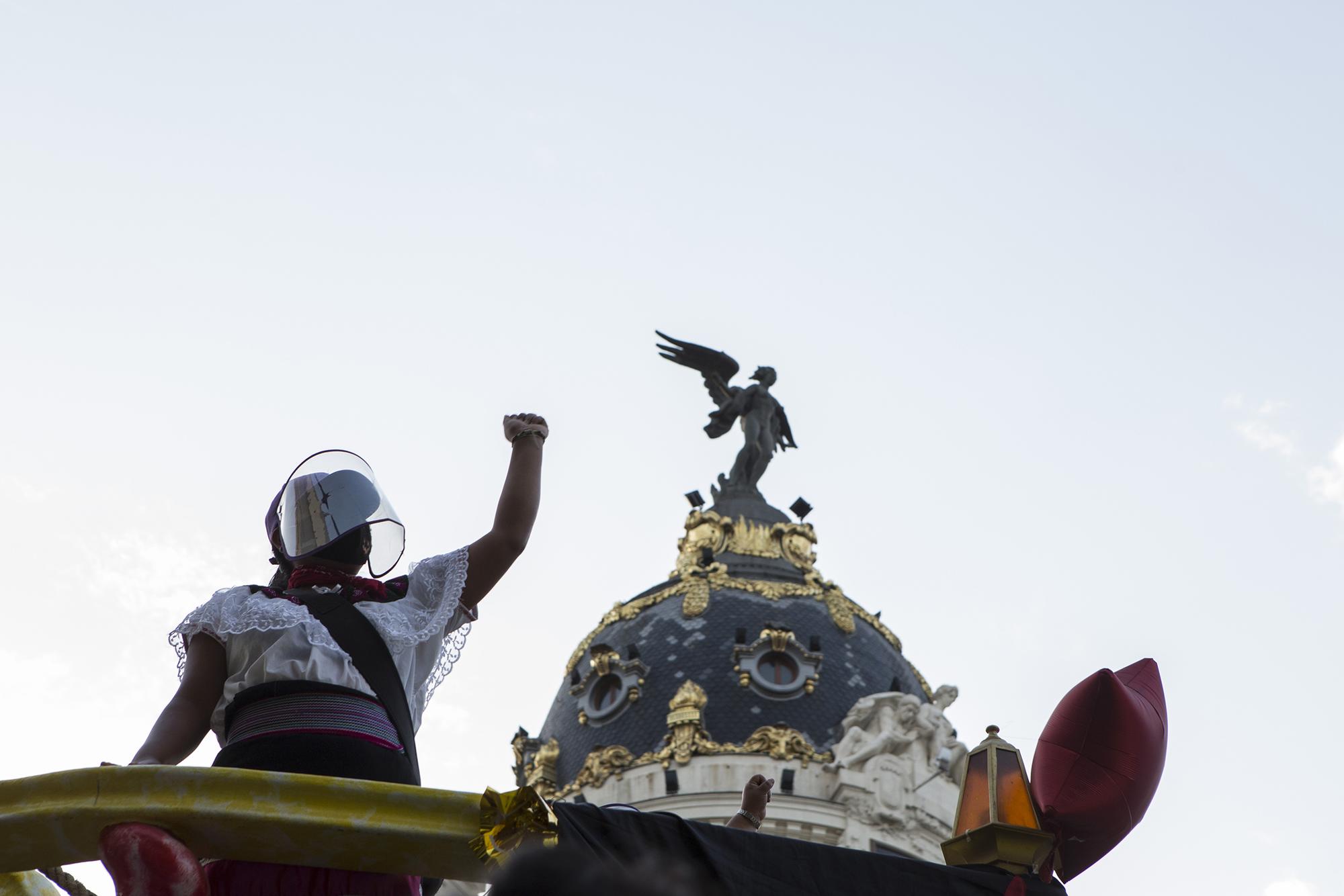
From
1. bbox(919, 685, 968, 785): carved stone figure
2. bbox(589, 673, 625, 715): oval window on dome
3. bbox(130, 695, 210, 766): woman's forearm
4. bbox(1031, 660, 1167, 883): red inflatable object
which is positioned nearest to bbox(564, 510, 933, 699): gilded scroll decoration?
bbox(589, 673, 625, 715): oval window on dome

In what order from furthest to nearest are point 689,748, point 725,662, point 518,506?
point 725,662, point 689,748, point 518,506

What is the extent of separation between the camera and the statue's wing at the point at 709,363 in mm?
32906

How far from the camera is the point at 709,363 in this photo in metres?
33.0

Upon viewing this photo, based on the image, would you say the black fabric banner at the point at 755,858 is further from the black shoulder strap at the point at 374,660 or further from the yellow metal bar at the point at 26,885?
the yellow metal bar at the point at 26,885

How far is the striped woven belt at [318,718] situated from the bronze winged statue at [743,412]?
81.2 feet

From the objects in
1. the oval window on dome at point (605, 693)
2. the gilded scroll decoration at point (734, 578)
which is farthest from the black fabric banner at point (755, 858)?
the gilded scroll decoration at point (734, 578)

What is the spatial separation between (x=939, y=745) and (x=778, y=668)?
7.90 feet

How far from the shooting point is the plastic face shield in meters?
6.22

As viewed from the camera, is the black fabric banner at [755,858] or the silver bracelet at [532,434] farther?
the silver bracelet at [532,434]

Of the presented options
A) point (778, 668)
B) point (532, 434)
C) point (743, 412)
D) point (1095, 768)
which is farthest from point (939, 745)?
point (532, 434)

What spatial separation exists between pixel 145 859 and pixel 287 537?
4.32 ft

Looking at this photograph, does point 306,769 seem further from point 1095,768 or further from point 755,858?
point 1095,768

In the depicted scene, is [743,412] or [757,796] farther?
[743,412]

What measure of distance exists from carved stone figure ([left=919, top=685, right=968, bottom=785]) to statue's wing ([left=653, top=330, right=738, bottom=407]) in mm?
8972
